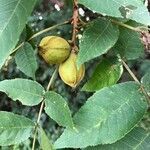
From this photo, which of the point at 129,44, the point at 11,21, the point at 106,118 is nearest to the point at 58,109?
the point at 106,118

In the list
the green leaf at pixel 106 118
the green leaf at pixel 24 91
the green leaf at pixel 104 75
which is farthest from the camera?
the green leaf at pixel 104 75

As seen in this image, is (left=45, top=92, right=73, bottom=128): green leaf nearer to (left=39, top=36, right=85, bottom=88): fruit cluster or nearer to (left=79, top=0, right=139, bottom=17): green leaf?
(left=39, top=36, right=85, bottom=88): fruit cluster

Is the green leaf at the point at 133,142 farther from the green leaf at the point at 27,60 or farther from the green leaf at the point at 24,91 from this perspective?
the green leaf at the point at 27,60

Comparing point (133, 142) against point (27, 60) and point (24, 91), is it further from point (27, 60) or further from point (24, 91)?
point (27, 60)

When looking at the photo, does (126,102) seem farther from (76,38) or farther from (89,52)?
(76,38)

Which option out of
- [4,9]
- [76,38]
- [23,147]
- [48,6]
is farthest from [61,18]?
[4,9]

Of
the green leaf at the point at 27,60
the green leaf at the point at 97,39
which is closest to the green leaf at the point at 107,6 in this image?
the green leaf at the point at 97,39
